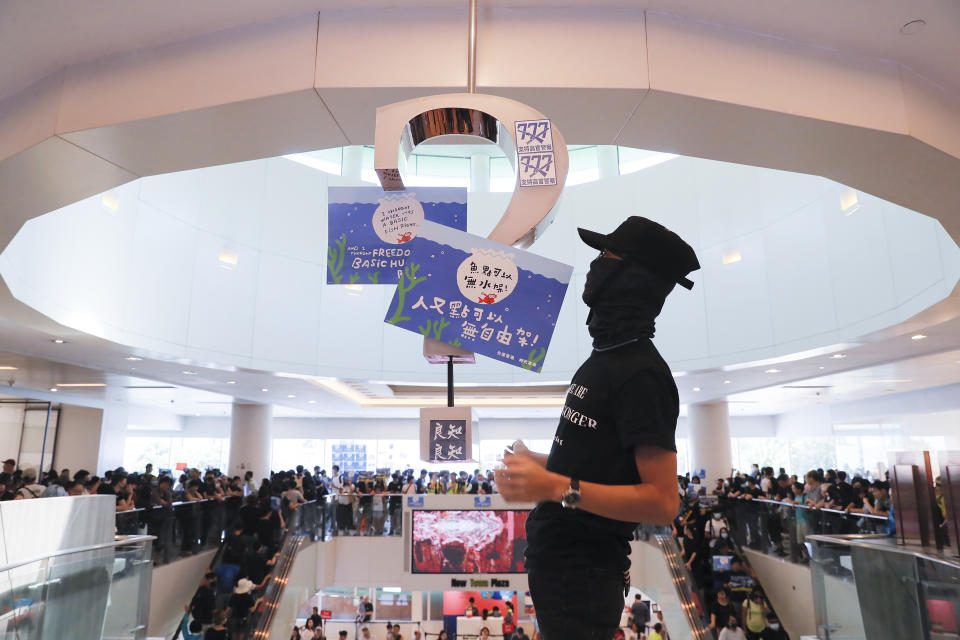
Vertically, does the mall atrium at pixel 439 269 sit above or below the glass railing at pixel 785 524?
above

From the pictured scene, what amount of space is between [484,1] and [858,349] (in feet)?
30.7

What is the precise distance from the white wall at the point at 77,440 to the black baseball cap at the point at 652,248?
20.2 m

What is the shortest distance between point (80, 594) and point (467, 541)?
8.91 m

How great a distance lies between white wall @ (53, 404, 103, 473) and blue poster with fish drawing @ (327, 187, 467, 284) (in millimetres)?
18703

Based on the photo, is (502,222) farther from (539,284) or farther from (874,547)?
(874,547)

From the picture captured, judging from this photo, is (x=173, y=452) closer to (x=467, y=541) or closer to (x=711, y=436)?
(x=467, y=541)

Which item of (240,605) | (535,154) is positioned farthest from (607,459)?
Result: (240,605)

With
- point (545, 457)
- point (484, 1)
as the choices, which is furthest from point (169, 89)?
point (545, 457)

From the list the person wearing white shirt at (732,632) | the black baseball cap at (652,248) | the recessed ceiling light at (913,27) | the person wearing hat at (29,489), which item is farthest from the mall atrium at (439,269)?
the person wearing white shirt at (732,632)

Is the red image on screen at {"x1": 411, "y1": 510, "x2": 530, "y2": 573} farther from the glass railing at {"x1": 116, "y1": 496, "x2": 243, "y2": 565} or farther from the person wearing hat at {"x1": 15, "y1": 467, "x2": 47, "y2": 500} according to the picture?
the person wearing hat at {"x1": 15, "y1": 467, "x2": 47, "y2": 500}

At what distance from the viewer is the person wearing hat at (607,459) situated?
110 centimetres

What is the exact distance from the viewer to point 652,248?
1242mm

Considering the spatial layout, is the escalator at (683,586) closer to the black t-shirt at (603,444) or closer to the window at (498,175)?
the window at (498,175)

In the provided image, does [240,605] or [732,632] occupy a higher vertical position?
[240,605]
